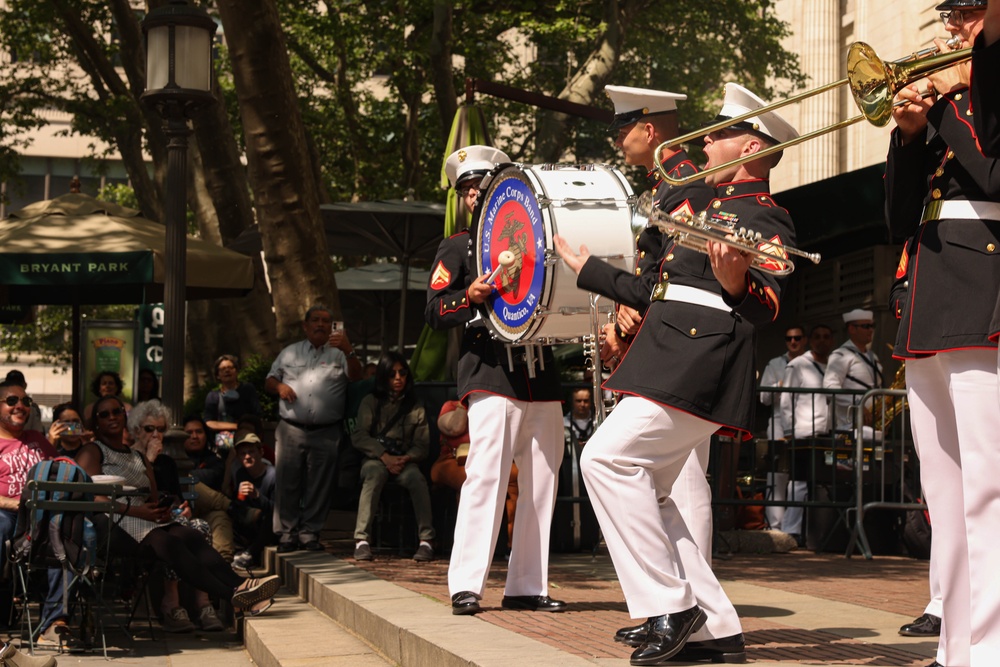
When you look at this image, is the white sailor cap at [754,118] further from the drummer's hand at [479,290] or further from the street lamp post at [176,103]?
the street lamp post at [176,103]

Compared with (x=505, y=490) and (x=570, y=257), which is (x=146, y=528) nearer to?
(x=505, y=490)

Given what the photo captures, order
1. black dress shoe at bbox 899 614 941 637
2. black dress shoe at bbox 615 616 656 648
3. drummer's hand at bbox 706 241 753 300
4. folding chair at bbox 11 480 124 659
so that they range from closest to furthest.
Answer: drummer's hand at bbox 706 241 753 300 → black dress shoe at bbox 615 616 656 648 → black dress shoe at bbox 899 614 941 637 → folding chair at bbox 11 480 124 659

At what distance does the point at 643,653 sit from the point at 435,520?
6257mm

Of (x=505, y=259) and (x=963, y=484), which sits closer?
(x=963, y=484)

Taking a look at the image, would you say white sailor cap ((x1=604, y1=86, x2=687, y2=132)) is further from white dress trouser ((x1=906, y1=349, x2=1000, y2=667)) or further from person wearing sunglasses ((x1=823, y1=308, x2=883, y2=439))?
person wearing sunglasses ((x1=823, y1=308, x2=883, y2=439))

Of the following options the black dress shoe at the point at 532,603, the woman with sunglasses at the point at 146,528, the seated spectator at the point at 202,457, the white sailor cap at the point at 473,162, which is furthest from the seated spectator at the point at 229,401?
the black dress shoe at the point at 532,603

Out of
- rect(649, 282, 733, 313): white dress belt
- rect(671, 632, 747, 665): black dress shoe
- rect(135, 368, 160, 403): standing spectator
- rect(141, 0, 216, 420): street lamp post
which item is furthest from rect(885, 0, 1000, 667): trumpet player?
rect(135, 368, 160, 403): standing spectator

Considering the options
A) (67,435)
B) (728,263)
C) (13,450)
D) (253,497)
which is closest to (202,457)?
(253,497)

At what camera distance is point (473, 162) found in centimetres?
795

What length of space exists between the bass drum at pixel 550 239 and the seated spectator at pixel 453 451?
12.5 ft

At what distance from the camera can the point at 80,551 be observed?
9.09 meters

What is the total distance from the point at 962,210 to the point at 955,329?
1.26 ft

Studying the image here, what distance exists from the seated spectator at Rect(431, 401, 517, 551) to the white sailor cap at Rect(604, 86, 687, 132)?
476 centimetres

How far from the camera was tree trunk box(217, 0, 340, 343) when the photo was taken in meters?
15.2
